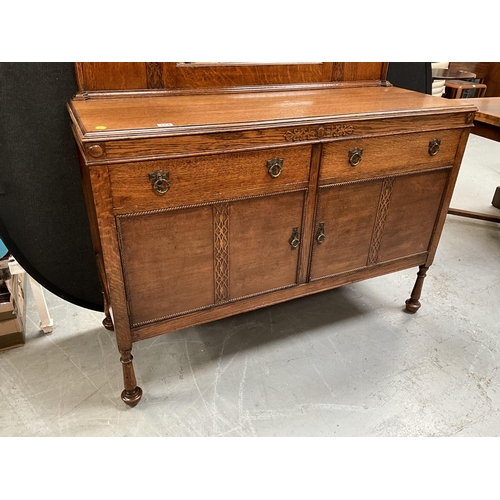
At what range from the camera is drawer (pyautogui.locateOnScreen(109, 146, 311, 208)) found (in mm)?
1376

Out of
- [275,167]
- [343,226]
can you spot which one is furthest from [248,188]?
[343,226]

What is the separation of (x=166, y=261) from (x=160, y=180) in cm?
32

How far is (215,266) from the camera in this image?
1679 millimetres

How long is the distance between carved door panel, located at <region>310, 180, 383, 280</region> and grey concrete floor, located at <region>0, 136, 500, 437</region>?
44cm

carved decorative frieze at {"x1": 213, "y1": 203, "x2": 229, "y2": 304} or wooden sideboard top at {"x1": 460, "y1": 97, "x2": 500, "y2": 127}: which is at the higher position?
wooden sideboard top at {"x1": 460, "y1": 97, "x2": 500, "y2": 127}

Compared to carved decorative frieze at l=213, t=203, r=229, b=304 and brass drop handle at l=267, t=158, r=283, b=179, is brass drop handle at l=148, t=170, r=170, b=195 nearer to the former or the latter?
carved decorative frieze at l=213, t=203, r=229, b=304

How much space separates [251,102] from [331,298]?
1.24 metres

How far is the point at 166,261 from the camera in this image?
1.57 m

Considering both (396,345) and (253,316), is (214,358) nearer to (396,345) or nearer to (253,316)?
(253,316)

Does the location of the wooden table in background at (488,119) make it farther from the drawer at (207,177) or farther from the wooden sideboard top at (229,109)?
the drawer at (207,177)

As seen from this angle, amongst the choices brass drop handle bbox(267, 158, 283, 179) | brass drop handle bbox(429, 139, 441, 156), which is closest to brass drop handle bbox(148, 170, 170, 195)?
brass drop handle bbox(267, 158, 283, 179)

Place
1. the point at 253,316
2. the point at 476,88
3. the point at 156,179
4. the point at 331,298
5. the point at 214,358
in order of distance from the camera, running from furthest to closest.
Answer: the point at 476,88, the point at 331,298, the point at 253,316, the point at 214,358, the point at 156,179

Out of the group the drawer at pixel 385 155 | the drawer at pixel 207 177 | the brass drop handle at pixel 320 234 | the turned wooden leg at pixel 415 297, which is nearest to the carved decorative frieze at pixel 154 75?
the drawer at pixel 207 177

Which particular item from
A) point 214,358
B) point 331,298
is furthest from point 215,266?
point 331,298
